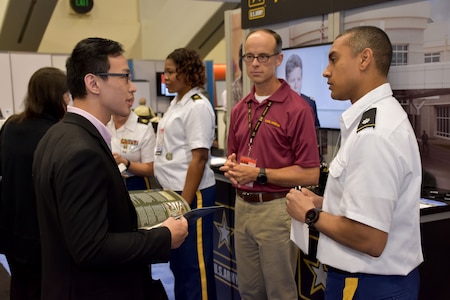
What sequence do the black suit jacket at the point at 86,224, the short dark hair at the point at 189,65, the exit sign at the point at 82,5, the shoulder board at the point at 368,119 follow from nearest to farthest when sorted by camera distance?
the black suit jacket at the point at 86,224
the shoulder board at the point at 368,119
the short dark hair at the point at 189,65
the exit sign at the point at 82,5

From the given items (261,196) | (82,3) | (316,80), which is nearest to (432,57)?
(316,80)

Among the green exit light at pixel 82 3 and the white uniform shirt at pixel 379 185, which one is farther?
the green exit light at pixel 82 3

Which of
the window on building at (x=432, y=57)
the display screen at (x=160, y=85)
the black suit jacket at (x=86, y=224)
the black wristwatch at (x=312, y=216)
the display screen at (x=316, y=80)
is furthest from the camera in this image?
the display screen at (x=160, y=85)

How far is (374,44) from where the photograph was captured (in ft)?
4.73

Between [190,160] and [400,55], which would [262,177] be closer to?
[190,160]

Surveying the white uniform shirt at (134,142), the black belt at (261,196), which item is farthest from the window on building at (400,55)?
the white uniform shirt at (134,142)

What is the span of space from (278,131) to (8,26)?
372 inches

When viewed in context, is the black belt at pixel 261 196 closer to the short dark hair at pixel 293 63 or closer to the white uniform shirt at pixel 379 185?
the white uniform shirt at pixel 379 185

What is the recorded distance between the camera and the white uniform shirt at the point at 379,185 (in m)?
1.32

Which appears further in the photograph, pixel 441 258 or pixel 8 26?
pixel 8 26

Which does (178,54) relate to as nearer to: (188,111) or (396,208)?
(188,111)

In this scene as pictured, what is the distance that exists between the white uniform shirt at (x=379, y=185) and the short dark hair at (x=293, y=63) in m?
1.73

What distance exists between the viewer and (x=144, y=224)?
151 cm

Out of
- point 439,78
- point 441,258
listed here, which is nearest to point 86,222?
point 441,258
